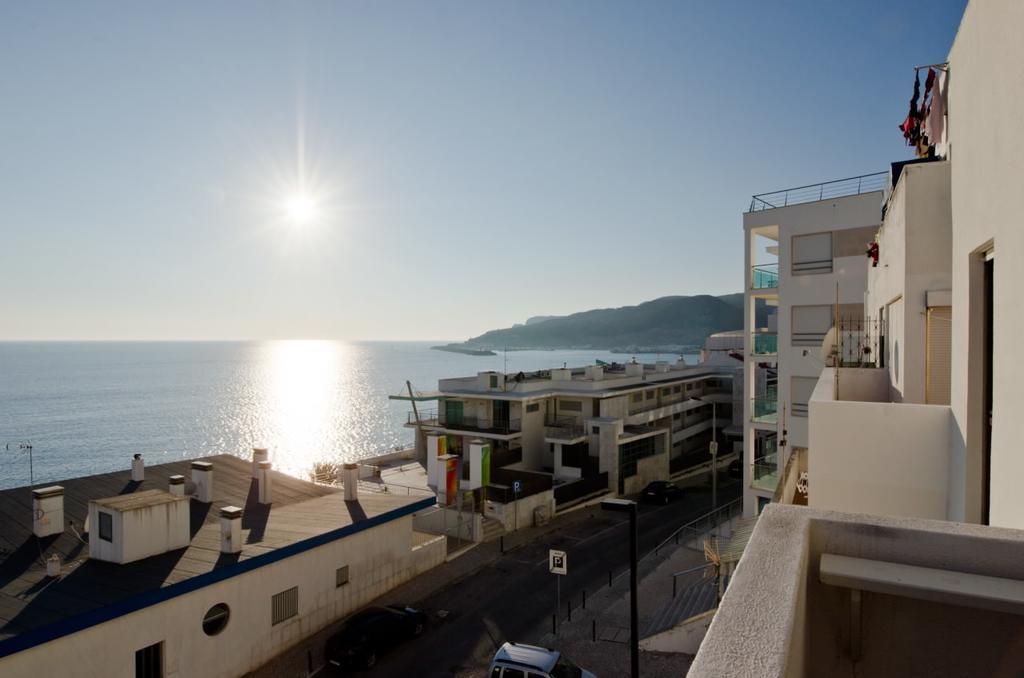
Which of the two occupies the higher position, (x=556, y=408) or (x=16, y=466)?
(x=556, y=408)

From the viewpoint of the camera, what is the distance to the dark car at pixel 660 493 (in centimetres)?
3859

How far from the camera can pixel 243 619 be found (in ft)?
54.1

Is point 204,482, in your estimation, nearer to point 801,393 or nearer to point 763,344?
point 801,393

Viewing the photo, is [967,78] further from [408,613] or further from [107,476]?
[107,476]

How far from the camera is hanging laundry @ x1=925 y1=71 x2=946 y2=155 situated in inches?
404

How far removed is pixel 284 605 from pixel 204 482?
6475 mm

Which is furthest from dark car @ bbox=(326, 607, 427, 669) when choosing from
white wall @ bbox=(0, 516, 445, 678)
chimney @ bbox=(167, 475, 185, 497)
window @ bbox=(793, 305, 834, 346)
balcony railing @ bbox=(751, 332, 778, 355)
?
balcony railing @ bbox=(751, 332, 778, 355)

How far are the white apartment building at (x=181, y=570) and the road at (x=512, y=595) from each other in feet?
8.19

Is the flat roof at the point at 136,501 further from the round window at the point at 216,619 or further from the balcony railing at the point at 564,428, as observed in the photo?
the balcony railing at the point at 564,428

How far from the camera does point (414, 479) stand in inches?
1507

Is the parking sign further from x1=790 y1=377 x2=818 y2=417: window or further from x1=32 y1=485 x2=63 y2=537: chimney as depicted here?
x1=32 y1=485 x2=63 y2=537: chimney

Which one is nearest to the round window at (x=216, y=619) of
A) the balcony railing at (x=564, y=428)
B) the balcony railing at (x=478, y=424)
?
the balcony railing at (x=478, y=424)

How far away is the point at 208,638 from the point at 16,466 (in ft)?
243

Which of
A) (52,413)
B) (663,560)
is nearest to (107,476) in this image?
(663,560)
